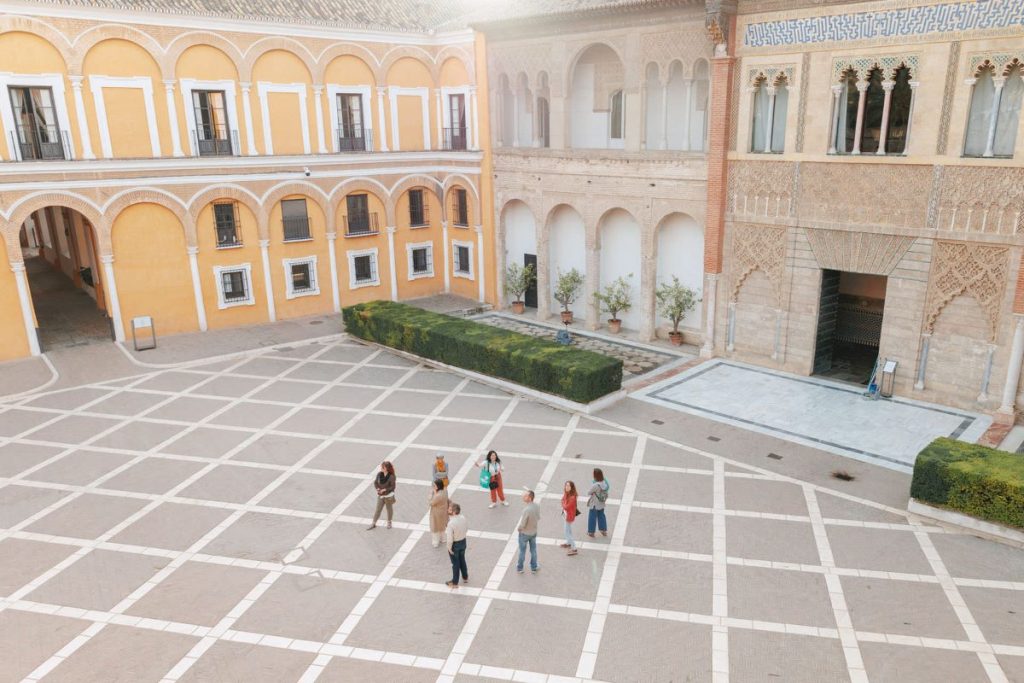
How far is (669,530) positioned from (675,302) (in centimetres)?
1150

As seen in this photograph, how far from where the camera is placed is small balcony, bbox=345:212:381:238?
94.3ft

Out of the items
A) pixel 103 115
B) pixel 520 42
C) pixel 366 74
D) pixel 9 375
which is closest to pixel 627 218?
pixel 520 42

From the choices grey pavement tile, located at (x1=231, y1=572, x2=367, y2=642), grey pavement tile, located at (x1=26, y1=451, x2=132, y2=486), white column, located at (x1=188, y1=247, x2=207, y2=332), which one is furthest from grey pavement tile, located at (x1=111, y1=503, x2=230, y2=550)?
white column, located at (x1=188, y1=247, x2=207, y2=332)

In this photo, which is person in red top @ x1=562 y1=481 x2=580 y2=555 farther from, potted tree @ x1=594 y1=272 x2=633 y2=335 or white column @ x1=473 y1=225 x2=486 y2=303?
white column @ x1=473 y1=225 x2=486 y2=303

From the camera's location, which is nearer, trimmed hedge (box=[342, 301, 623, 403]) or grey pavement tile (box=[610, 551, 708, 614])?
grey pavement tile (box=[610, 551, 708, 614])

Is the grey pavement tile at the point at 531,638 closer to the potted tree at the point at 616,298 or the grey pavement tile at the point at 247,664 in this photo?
the grey pavement tile at the point at 247,664

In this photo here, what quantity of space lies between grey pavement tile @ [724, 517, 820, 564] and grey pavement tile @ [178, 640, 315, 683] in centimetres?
630

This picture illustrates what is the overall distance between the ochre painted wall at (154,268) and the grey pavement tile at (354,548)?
50.0 feet

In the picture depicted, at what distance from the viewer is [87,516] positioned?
14039 mm

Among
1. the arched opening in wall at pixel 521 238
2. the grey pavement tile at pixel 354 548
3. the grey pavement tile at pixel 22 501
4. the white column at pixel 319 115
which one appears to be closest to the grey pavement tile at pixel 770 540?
the grey pavement tile at pixel 354 548

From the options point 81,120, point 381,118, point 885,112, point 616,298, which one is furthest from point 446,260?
point 885,112

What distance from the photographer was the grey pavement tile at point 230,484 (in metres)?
14.7

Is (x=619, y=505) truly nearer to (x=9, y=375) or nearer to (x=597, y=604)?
(x=597, y=604)

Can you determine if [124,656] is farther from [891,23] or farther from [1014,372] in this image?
[891,23]
